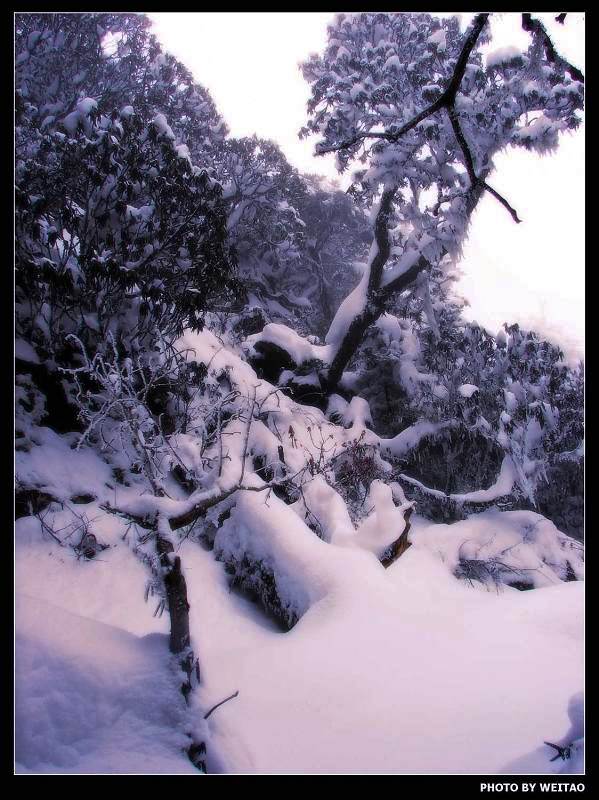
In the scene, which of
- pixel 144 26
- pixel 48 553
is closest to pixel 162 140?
pixel 48 553

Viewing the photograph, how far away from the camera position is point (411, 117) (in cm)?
832

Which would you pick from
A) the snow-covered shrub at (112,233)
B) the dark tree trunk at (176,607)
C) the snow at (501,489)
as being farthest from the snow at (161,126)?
the snow at (501,489)

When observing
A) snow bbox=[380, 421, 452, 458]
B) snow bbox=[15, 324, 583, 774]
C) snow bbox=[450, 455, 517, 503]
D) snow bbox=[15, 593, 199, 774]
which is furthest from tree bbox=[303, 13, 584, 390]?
snow bbox=[15, 593, 199, 774]

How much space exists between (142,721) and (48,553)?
10.1ft

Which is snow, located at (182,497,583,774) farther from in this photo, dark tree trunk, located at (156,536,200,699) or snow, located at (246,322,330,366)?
snow, located at (246,322,330,366)

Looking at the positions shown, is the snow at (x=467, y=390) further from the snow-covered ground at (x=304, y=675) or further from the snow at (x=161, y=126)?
the snow at (x=161, y=126)

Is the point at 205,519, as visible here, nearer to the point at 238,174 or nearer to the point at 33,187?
the point at 33,187

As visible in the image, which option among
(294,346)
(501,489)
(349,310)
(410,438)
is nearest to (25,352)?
(294,346)

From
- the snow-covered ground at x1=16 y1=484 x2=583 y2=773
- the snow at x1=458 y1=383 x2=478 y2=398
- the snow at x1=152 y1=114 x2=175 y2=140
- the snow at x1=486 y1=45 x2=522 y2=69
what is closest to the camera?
the snow-covered ground at x1=16 y1=484 x2=583 y2=773

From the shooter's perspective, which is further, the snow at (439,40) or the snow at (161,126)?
the snow at (439,40)

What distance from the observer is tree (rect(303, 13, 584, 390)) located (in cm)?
786

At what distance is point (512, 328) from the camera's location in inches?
390

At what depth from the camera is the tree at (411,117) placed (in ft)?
25.8

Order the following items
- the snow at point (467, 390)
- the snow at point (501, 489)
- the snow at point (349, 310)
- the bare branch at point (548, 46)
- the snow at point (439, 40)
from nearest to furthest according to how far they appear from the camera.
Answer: the bare branch at point (548, 46) → the snow at point (439, 40) → the snow at point (501, 489) → the snow at point (467, 390) → the snow at point (349, 310)
